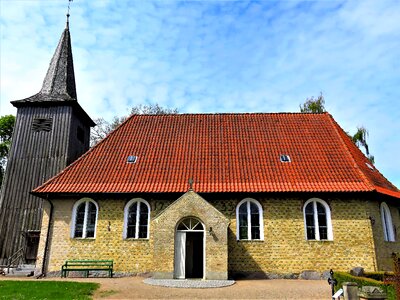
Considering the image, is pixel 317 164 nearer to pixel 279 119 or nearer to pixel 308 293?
pixel 279 119

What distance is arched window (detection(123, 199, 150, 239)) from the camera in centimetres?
1656

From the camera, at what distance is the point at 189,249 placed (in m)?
16.1

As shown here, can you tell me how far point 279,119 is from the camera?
21.6m

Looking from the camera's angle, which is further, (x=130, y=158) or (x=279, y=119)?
(x=279, y=119)

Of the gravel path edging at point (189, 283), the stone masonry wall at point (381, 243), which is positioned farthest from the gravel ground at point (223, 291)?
the stone masonry wall at point (381, 243)

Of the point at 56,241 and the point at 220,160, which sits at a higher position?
the point at 220,160

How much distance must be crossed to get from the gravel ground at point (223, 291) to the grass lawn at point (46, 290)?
1.55 ft

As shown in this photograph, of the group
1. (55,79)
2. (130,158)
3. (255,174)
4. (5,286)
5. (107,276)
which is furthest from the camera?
(55,79)

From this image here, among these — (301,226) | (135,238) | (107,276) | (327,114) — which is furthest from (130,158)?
(327,114)

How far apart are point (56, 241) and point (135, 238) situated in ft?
12.8

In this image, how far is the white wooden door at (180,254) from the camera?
49.2ft

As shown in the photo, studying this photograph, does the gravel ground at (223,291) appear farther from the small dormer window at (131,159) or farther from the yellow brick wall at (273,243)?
the small dormer window at (131,159)

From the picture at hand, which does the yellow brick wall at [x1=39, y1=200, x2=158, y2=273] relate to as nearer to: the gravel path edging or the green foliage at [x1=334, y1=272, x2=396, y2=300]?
the gravel path edging

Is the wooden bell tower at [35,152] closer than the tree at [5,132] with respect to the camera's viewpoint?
Yes
